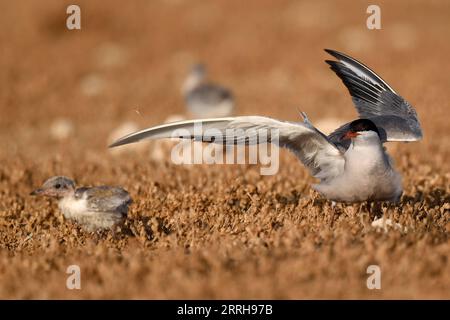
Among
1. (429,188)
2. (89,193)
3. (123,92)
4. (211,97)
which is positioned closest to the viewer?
(89,193)

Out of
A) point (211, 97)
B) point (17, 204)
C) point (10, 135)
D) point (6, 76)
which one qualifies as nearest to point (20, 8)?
point (6, 76)

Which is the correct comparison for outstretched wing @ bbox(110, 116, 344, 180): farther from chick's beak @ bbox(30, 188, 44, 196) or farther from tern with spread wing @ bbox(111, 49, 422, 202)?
chick's beak @ bbox(30, 188, 44, 196)

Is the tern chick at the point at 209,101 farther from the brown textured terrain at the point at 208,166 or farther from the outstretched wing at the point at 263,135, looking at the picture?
the outstretched wing at the point at 263,135

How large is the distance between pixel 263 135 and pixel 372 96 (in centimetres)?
183

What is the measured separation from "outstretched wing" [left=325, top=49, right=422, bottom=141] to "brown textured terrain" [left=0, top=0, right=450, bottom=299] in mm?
829

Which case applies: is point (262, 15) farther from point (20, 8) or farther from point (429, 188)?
point (429, 188)

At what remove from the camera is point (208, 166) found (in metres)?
8.89

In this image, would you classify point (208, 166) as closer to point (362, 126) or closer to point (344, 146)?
point (344, 146)

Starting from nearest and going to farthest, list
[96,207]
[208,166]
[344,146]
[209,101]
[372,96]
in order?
[96,207]
[344,146]
[372,96]
[208,166]
[209,101]

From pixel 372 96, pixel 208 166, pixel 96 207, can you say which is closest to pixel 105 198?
pixel 96 207

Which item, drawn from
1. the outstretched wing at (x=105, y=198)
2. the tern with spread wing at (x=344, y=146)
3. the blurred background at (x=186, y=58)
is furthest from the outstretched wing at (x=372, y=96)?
the blurred background at (x=186, y=58)

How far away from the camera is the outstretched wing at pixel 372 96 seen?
6.62 metres

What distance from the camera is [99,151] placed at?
11680 mm

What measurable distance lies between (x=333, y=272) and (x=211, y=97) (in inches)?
374
